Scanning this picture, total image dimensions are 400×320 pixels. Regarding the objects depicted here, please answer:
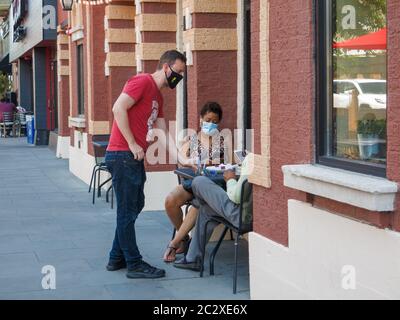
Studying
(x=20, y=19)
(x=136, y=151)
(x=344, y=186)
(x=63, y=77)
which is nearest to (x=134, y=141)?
(x=136, y=151)

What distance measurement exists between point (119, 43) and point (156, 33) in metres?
1.98

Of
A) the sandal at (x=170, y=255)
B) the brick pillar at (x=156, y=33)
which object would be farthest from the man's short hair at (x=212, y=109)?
the brick pillar at (x=156, y=33)

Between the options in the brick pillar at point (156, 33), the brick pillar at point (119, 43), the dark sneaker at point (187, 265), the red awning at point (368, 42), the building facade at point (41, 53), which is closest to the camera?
the red awning at point (368, 42)

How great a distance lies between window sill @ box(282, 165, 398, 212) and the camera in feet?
13.1

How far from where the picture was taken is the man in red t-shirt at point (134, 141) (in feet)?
20.9

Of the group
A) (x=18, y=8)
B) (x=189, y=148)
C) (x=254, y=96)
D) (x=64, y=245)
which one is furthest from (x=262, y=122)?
(x=18, y=8)

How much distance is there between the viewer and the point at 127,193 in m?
6.46

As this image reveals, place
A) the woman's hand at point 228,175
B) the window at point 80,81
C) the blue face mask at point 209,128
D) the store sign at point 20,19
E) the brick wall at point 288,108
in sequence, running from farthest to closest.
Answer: the store sign at point 20,19 < the window at point 80,81 < the blue face mask at point 209,128 < the woman's hand at point 228,175 < the brick wall at point 288,108

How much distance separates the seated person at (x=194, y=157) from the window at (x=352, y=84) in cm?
252

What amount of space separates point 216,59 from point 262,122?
8.69 ft

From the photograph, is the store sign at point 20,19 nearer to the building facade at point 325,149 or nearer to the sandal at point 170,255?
the sandal at point 170,255

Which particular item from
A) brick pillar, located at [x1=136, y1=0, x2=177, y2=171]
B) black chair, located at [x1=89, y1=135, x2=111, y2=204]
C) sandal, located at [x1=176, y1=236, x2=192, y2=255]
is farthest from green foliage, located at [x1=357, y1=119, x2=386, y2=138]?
black chair, located at [x1=89, y1=135, x2=111, y2=204]

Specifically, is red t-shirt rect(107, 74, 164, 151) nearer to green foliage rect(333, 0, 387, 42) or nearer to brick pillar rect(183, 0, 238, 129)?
brick pillar rect(183, 0, 238, 129)
